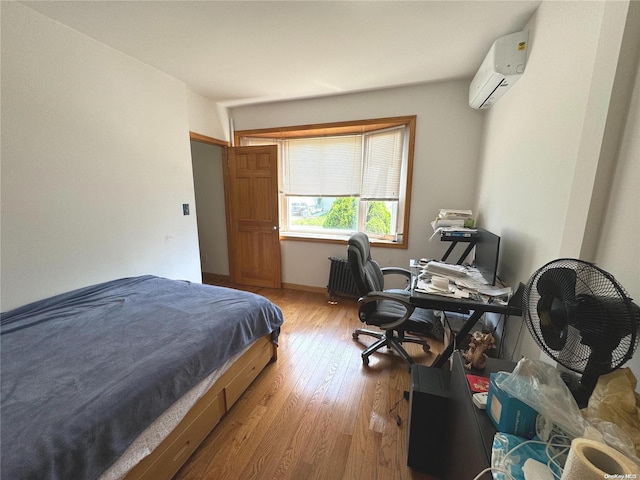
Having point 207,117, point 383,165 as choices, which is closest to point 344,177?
point 383,165

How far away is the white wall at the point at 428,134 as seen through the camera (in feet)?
8.64

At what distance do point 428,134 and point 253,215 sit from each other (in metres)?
2.41

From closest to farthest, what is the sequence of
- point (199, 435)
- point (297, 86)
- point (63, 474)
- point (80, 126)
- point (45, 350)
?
point (63, 474) → point (45, 350) → point (199, 435) → point (80, 126) → point (297, 86)

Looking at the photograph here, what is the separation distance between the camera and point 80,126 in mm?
1868

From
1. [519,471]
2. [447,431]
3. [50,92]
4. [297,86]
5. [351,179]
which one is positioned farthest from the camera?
[351,179]

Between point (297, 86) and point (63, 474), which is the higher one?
point (297, 86)

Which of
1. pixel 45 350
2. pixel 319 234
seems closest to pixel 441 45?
A: pixel 319 234

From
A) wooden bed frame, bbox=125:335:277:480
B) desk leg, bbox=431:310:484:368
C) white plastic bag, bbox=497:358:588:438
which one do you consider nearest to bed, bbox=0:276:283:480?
wooden bed frame, bbox=125:335:277:480

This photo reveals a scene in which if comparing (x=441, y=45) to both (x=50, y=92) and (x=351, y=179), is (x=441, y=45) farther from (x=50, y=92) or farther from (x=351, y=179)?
(x=50, y=92)

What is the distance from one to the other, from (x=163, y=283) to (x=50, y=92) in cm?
152

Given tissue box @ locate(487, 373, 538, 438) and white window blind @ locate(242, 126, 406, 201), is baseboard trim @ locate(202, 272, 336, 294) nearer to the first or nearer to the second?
white window blind @ locate(242, 126, 406, 201)

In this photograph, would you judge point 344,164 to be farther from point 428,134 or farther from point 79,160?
point 79,160

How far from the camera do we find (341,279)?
3.26 meters

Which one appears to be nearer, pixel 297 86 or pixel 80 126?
pixel 80 126
